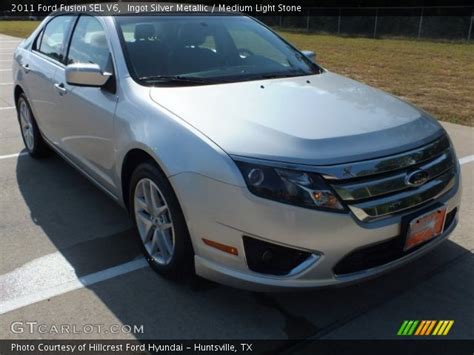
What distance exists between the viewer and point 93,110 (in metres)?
3.44

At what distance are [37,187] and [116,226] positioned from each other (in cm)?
124

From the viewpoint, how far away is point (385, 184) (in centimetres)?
241

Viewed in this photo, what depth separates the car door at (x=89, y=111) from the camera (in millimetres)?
3307

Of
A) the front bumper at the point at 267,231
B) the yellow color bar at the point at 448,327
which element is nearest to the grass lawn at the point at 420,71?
the yellow color bar at the point at 448,327

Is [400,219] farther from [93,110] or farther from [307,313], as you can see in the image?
[93,110]

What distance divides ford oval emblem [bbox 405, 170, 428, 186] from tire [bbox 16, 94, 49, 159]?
380cm

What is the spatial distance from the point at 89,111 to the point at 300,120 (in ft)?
5.39

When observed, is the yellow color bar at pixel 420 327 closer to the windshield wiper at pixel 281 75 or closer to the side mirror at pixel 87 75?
the windshield wiper at pixel 281 75

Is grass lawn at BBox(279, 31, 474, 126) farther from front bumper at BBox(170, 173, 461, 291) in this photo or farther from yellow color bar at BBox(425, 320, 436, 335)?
front bumper at BBox(170, 173, 461, 291)

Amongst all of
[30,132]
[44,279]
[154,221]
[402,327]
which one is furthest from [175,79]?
[30,132]

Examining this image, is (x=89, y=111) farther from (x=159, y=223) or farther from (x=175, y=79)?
(x=159, y=223)

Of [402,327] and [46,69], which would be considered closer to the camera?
[402,327]

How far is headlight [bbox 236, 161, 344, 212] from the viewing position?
7.55ft

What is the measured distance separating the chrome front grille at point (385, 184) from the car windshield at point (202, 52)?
1301 millimetres
